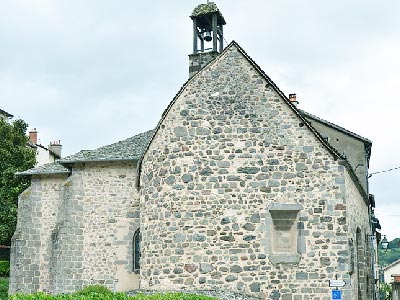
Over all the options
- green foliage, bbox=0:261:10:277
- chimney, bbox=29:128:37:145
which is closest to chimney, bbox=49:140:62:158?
chimney, bbox=29:128:37:145

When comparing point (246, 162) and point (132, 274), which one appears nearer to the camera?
point (246, 162)

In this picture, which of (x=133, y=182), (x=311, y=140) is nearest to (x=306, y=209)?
(x=311, y=140)

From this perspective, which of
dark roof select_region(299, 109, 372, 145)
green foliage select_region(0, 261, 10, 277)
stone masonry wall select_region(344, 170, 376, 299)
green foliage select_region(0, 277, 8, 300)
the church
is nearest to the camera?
the church

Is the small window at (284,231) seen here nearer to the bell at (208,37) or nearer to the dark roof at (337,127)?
the dark roof at (337,127)

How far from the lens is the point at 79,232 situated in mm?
19750

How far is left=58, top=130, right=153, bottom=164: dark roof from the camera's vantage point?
19.9 m

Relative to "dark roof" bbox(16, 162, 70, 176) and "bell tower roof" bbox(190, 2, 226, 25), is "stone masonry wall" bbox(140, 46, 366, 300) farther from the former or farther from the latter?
"bell tower roof" bbox(190, 2, 226, 25)

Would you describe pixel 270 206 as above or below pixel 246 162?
below

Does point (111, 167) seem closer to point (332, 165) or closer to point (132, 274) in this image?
point (132, 274)

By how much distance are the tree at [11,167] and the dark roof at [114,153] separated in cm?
1500

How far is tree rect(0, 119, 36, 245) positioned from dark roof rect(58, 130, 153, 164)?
49.2ft

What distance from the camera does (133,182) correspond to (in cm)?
1994

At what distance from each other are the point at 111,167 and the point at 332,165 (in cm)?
923

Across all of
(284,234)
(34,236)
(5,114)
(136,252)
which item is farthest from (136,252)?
(5,114)
